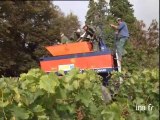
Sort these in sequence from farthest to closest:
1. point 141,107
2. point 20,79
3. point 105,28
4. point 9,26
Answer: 1. point 9,26
2. point 105,28
3. point 141,107
4. point 20,79

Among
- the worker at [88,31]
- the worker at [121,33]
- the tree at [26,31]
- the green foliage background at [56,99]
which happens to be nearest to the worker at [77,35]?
the worker at [88,31]

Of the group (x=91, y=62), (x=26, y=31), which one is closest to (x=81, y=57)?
(x=91, y=62)

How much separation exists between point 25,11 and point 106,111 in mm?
24134

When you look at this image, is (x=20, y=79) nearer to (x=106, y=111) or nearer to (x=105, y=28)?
(x=106, y=111)

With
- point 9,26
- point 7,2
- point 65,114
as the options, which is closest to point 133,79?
point 65,114

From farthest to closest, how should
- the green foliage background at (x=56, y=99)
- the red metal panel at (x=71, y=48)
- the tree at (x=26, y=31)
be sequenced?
the tree at (x=26, y=31) < the red metal panel at (x=71, y=48) < the green foliage background at (x=56, y=99)

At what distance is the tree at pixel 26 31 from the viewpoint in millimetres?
21153

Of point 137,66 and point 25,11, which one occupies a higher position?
point 25,11

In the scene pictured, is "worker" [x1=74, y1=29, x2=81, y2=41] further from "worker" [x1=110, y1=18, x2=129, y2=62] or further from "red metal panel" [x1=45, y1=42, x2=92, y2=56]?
"worker" [x1=110, y1=18, x2=129, y2=62]

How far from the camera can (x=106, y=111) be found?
2992 mm

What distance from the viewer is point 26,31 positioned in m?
23.6

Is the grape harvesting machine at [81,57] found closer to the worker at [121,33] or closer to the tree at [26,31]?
the worker at [121,33]

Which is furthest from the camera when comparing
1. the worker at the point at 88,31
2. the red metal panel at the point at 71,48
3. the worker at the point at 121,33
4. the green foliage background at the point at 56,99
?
the red metal panel at the point at 71,48

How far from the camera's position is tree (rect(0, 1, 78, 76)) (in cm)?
2115
